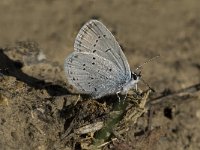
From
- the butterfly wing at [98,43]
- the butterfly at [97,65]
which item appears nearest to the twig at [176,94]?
the butterfly at [97,65]

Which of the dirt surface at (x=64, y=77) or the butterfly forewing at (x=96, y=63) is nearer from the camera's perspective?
the dirt surface at (x=64, y=77)

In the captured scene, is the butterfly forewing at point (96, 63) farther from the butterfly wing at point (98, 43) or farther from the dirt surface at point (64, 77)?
the dirt surface at point (64, 77)

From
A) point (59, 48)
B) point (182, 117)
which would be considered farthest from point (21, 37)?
point (182, 117)

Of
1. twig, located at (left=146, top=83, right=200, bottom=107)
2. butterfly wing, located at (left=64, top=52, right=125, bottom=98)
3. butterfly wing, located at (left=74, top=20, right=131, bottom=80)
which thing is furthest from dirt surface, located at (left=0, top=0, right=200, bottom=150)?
butterfly wing, located at (left=74, top=20, right=131, bottom=80)

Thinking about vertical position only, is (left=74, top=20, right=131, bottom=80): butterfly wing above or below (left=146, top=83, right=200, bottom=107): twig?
above

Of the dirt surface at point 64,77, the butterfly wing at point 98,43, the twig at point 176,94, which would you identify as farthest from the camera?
the twig at point 176,94

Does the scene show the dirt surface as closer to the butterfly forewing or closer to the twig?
the twig
